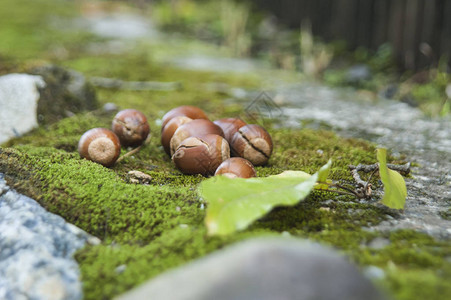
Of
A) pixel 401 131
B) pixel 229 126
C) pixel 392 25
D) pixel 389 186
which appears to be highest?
pixel 392 25

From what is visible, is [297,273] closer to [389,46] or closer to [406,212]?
[406,212]

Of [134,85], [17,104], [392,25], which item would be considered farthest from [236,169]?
[392,25]

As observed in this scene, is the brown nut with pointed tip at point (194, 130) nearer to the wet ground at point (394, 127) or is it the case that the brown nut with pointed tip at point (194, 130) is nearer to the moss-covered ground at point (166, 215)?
the moss-covered ground at point (166, 215)

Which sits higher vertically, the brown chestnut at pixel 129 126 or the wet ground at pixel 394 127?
the brown chestnut at pixel 129 126

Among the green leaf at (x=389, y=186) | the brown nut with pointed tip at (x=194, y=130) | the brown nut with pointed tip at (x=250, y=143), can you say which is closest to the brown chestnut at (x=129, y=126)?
the brown nut with pointed tip at (x=194, y=130)

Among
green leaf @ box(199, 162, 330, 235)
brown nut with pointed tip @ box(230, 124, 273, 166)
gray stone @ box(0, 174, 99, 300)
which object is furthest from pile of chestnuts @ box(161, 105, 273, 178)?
gray stone @ box(0, 174, 99, 300)

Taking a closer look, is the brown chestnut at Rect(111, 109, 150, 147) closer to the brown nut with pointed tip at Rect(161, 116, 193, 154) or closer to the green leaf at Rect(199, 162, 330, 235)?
the brown nut with pointed tip at Rect(161, 116, 193, 154)

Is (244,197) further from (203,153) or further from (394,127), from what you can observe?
(394,127)
